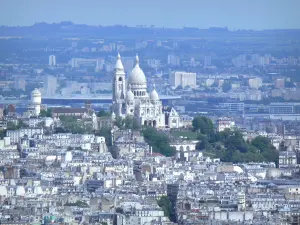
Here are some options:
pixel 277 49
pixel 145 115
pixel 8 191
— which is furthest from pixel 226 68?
pixel 8 191

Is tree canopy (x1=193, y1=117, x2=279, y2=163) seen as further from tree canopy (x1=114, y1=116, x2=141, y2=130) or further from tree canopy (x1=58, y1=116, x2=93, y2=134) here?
tree canopy (x1=58, y1=116, x2=93, y2=134)

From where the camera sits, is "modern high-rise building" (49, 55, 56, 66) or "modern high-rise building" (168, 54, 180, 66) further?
"modern high-rise building" (168, 54, 180, 66)

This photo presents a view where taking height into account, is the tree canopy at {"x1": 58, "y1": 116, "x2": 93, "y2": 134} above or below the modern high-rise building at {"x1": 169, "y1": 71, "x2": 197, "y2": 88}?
above

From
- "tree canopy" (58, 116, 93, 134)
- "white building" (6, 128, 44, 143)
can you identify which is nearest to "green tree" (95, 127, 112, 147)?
"tree canopy" (58, 116, 93, 134)

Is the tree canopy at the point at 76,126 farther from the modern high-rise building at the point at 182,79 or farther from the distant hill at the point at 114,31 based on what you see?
the distant hill at the point at 114,31

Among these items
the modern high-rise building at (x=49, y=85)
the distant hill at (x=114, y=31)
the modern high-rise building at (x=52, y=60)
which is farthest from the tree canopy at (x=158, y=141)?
the distant hill at (x=114, y=31)

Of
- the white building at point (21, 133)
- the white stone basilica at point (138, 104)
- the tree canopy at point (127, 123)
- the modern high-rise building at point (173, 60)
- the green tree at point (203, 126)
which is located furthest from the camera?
the modern high-rise building at point (173, 60)
